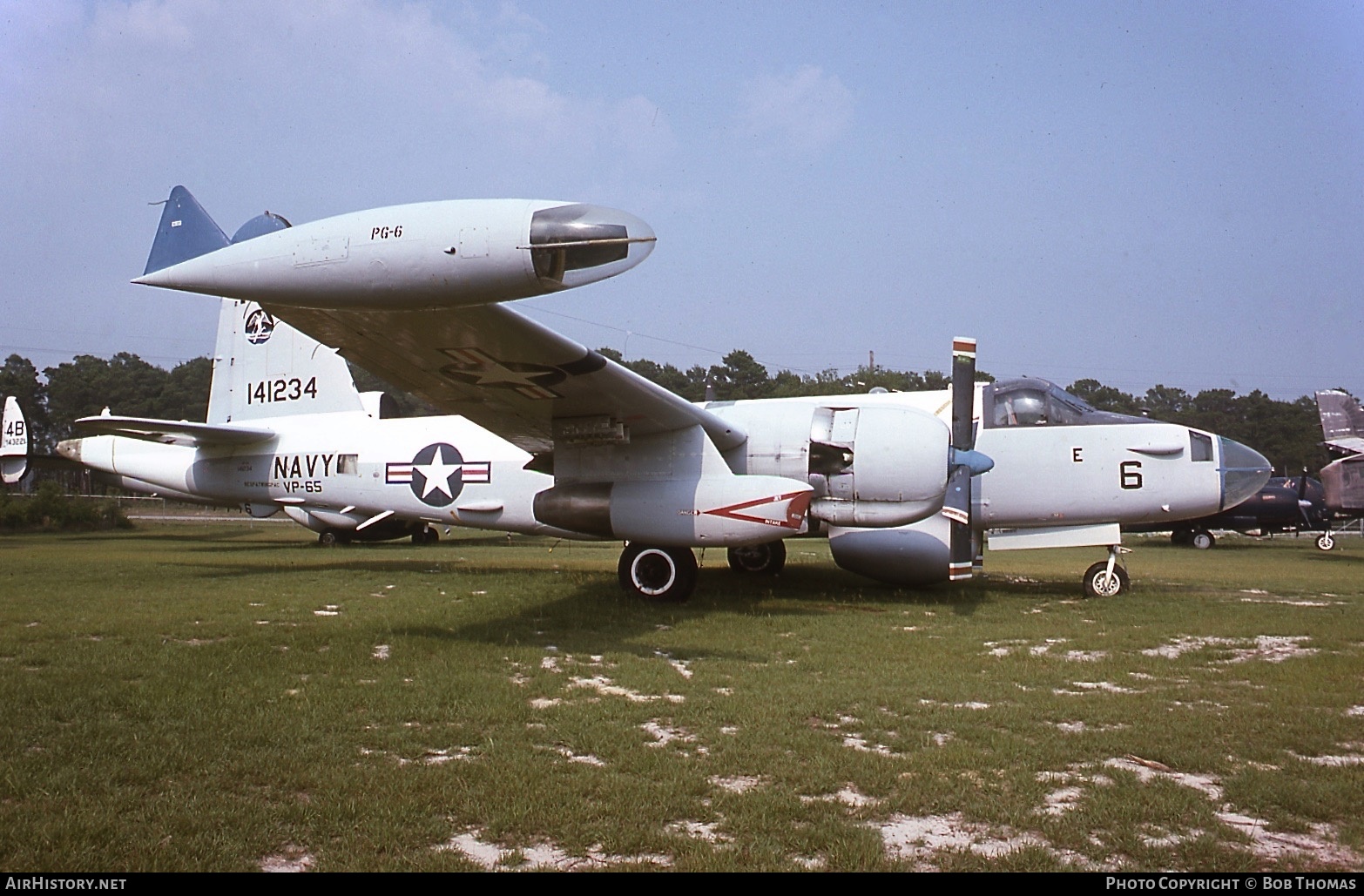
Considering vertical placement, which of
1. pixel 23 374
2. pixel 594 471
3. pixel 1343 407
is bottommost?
pixel 594 471

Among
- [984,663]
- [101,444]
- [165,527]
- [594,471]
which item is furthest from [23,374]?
[984,663]

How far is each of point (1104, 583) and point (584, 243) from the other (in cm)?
899

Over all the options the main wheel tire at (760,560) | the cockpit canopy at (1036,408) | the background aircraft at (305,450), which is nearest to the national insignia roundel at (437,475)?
the background aircraft at (305,450)

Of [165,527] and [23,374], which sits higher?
[23,374]

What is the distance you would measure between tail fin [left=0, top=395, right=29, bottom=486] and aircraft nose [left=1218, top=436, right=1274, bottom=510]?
26.7 meters

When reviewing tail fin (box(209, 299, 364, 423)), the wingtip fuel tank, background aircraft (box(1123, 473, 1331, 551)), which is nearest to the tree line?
background aircraft (box(1123, 473, 1331, 551))

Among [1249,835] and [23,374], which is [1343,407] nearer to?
[1249,835]

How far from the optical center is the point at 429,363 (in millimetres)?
7781

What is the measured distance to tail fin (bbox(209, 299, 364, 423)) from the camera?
51.5 feet

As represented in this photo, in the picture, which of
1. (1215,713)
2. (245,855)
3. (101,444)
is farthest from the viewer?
(101,444)

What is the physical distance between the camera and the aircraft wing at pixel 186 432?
14000 mm

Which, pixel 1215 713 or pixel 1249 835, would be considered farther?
pixel 1215 713
